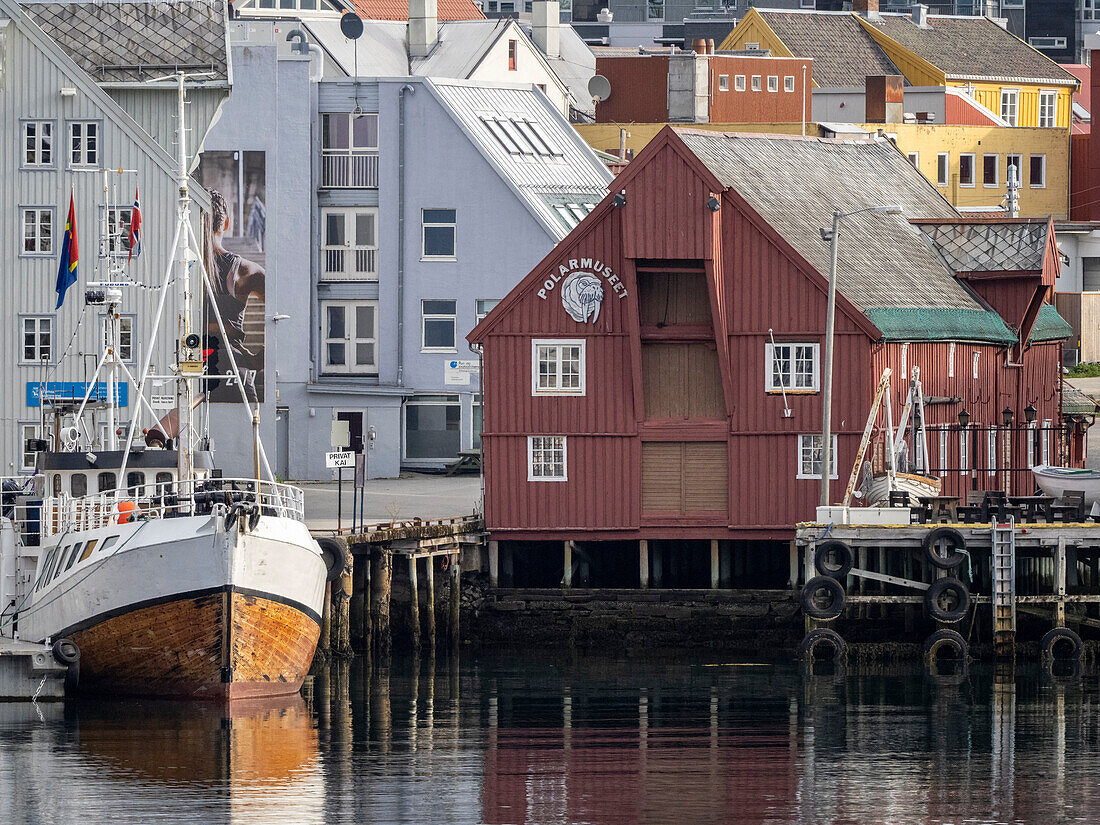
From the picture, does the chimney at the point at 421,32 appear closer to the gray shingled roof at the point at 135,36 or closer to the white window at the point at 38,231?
the gray shingled roof at the point at 135,36

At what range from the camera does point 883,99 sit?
92250mm

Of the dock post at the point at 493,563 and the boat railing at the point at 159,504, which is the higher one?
the boat railing at the point at 159,504

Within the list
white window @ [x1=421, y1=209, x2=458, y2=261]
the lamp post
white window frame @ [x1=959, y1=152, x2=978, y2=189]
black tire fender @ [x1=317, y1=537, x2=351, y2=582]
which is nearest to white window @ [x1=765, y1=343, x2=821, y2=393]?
the lamp post

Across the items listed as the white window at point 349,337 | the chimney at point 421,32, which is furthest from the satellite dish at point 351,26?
the white window at point 349,337

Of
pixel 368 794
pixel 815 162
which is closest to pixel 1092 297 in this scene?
pixel 815 162

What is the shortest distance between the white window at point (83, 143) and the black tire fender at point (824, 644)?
2133 centimetres

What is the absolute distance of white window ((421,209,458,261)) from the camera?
67625 millimetres

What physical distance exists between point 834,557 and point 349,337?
76.5ft

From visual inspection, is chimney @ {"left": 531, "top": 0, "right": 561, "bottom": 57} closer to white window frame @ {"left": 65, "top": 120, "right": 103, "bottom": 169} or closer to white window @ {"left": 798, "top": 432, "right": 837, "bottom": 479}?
white window frame @ {"left": 65, "top": 120, "right": 103, "bottom": 169}

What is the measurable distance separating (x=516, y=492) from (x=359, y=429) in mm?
15713

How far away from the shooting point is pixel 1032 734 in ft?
130

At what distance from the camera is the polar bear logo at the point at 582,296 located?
2061 inches

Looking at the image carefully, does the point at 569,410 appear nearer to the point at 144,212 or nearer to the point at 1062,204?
the point at 144,212

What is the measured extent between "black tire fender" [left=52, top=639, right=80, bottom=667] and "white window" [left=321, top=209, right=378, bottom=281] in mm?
26154
